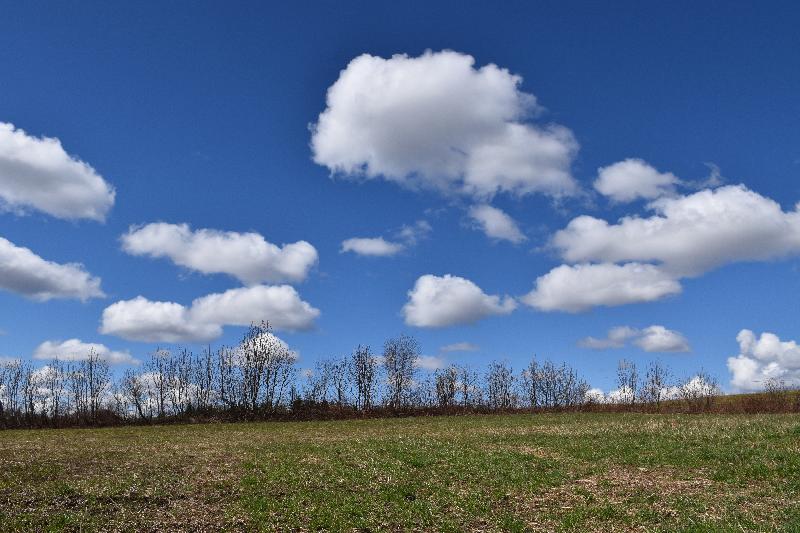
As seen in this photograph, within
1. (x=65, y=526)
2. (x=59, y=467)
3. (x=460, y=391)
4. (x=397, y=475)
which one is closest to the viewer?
(x=65, y=526)

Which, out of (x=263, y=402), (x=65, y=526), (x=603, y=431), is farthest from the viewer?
(x=263, y=402)

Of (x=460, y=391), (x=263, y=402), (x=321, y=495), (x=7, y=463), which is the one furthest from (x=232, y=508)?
(x=460, y=391)

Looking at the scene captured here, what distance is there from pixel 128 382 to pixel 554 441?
90075mm

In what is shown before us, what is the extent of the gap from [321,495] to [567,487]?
8886mm

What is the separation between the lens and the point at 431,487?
21797 millimetres

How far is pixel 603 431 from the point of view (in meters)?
39.9

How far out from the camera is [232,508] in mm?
19219

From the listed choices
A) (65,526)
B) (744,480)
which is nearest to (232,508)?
(65,526)

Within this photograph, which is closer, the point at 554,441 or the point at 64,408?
the point at 554,441

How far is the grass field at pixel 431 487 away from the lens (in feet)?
57.0

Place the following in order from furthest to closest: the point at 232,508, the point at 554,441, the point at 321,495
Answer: the point at 554,441 → the point at 321,495 → the point at 232,508

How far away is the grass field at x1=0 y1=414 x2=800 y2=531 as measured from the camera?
1736 cm

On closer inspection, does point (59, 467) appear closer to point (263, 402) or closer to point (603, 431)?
point (603, 431)

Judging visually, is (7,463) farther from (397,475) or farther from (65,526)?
(397,475)
